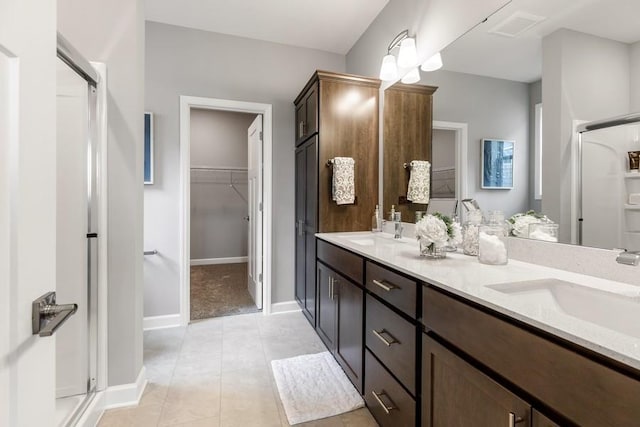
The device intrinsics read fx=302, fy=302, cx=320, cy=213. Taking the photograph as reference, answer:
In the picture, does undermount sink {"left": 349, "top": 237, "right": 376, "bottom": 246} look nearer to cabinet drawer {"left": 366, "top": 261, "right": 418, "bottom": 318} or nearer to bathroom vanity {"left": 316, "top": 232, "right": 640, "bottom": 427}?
bathroom vanity {"left": 316, "top": 232, "right": 640, "bottom": 427}

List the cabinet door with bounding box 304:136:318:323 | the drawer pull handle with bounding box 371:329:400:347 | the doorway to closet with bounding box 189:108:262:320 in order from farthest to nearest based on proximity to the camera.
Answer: the doorway to closet with bounding box 189:108:262:320 → the cabinet door with bounding box 304:136:318:323 → the drawer pull handle with bounding box 371:329:400:347

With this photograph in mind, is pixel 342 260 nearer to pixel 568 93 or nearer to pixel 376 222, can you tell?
pixel 376 222

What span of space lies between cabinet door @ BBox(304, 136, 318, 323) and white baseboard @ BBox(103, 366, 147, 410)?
1.31 meters

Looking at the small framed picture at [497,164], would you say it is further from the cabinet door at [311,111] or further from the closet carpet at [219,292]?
the closet carpet at [219,292]

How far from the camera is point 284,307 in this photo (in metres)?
3.16

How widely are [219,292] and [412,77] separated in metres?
3.19

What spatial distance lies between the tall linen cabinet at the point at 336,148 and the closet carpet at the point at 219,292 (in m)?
0.99

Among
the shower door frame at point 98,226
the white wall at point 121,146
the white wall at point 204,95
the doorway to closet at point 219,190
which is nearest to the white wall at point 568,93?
the white wall at point 121,146

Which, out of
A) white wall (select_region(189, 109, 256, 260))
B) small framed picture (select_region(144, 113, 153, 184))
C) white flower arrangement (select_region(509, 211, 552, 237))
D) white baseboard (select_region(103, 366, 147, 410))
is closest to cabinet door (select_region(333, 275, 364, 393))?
white flower arrangement (select_region(509, 211, 552, 237))

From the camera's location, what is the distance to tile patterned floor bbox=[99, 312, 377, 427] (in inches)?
63.4

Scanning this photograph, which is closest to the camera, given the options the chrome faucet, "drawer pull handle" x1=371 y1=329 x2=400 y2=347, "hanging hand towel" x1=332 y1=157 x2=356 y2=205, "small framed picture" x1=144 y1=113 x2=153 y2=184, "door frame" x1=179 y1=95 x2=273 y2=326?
"drawer pull handle" x1=371 y1=329 x2=400 y2=347

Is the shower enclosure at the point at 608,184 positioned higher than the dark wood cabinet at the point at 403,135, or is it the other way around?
the dark wood cabinet at the point at 403,135

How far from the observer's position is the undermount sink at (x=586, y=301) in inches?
34.4

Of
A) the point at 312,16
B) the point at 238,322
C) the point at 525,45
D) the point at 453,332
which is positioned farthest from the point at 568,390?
the point at 312,16
